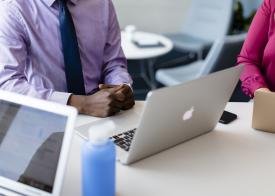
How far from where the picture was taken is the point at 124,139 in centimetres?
124

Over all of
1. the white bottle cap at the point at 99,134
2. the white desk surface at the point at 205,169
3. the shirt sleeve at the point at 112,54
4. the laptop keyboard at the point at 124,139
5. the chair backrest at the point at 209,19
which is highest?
the white bottle cap at the point at 99,134

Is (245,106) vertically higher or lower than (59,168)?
lower

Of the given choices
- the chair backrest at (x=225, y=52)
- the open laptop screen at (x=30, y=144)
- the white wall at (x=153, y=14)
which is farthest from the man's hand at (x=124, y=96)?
the white wall at (x=153, y=14)

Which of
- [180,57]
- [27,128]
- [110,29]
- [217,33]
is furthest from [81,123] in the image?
[180,57]

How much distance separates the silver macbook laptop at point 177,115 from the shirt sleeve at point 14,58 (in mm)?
234

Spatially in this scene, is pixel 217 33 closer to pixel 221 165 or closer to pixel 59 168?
pixel 221 165

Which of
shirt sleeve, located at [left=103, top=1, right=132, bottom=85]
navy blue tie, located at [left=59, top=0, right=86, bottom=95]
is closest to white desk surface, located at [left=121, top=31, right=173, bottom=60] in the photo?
shirt sleeve, located at [left=103, top=1, right=132, bottom=85]

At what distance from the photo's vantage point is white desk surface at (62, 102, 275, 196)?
3.41 feet

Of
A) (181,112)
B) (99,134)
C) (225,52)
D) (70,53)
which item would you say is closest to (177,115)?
(181,112)

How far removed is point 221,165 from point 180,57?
11.9ft

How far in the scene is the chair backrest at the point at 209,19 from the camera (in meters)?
3.94

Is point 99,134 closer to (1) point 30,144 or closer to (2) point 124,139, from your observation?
(1) point 30,144

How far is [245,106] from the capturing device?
1.59 meters

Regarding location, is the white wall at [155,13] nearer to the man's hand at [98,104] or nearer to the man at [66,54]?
the man at [66,54]
